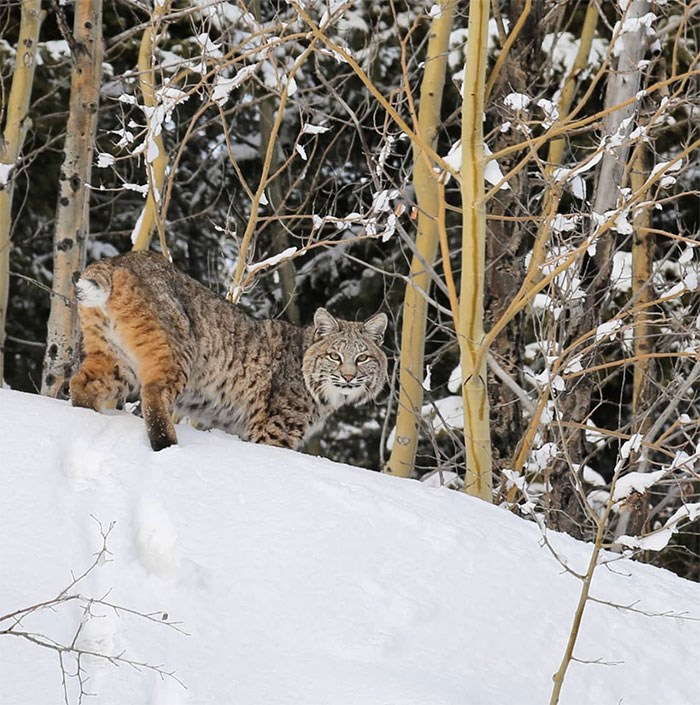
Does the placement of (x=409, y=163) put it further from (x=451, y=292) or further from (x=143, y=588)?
(x=143, y=588)

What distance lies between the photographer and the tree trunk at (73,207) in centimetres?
644

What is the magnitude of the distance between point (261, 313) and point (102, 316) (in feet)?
14.6

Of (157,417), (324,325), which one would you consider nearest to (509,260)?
(324,325)

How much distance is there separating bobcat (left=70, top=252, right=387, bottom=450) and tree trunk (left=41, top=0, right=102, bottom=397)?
1.10m

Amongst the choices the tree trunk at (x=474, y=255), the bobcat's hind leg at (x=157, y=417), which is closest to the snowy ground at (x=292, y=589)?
the bobcat's hind leg at (x=157, y=417)

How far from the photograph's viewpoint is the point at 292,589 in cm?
A: 349

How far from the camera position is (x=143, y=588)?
11.1 ft

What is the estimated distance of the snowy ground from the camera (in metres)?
3.12

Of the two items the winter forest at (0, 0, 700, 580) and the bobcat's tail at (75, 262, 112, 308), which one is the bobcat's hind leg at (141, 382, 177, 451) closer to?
the bobcat's tail at (75, 262, 112, 308)

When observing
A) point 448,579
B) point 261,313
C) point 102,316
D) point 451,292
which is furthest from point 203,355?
point 261,313

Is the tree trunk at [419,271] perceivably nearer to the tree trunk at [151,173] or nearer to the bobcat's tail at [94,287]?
the tree trunk at [151,173]

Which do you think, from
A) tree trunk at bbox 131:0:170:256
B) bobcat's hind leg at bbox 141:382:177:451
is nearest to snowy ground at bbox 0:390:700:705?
bobcat's hind leg at bbox 141:382:177:451

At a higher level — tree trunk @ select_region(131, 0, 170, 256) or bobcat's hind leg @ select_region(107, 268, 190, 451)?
tree trunk @ select_region(131, 0, 170, 256)

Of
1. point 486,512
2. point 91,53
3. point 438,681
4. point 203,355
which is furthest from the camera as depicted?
point 91,53
